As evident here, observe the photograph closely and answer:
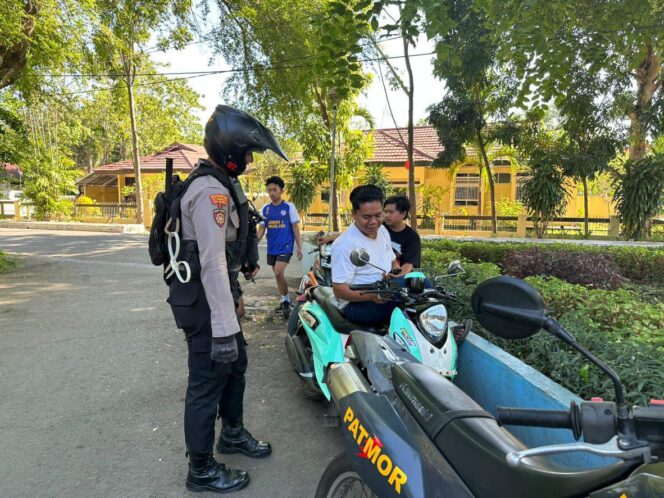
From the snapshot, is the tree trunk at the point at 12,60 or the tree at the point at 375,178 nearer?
the tree trunk at the point at 12,60

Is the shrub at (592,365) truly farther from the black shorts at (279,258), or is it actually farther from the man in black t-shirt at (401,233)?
the black shorts at (279,258)

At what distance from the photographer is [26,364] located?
14.5 feet

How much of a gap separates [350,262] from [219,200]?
1105 millimetres

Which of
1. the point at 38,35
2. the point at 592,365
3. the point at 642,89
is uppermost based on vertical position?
the point at 642,89

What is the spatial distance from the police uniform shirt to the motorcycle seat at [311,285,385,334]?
3.06ft

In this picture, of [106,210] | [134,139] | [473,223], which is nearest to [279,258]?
[473,223]

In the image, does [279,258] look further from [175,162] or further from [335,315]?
[175,162]

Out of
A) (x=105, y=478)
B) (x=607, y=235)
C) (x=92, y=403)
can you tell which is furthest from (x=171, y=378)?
(x=607, y=235)

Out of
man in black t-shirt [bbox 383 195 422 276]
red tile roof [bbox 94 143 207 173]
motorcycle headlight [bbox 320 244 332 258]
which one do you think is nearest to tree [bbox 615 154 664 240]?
motorcycle headlight [bbox 320 244 332 258]

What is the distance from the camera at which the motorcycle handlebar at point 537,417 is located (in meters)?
1.18

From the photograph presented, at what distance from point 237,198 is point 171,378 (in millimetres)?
2280

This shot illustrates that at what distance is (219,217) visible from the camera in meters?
2.43

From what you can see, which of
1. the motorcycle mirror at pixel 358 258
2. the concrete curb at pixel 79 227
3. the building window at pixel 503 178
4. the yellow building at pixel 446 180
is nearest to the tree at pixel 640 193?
the yellow building at pixel 446 180

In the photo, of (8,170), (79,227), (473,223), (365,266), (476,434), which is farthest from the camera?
(8,170)
